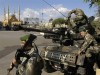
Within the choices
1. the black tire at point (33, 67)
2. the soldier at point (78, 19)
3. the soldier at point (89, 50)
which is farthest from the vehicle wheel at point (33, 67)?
the soldier at point (78, 19)

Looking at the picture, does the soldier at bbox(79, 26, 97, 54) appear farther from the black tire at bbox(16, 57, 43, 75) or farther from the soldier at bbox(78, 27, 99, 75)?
the black tire at bbox(16, 57, 43, 75)

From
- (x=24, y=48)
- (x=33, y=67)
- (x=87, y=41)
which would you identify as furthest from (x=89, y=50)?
(x=33, y=67)

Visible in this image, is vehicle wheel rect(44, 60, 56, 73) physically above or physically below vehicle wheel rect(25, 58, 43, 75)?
below

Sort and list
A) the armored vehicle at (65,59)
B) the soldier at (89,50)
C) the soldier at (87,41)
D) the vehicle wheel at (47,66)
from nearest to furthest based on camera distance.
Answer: the armored vehicle at (65,59), the soldier at (89,50), the soldier at (87,41), the vehicle wheel at (47,66)

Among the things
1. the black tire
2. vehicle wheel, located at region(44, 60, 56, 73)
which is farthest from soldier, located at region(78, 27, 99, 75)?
vehicle wheel, located at region(44, 60, 56, 73)

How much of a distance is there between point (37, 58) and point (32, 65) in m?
0.23

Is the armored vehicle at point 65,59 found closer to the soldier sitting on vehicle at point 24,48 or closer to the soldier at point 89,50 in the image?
the soldier at point 89,50

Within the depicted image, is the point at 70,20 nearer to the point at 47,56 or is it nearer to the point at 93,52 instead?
the point at 47,56

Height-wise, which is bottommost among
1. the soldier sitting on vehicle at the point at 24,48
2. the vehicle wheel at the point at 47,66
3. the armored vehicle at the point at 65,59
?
the vehicle wheel at the point at 47,66

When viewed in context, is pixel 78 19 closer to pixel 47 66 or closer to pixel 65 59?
pixel 47 66

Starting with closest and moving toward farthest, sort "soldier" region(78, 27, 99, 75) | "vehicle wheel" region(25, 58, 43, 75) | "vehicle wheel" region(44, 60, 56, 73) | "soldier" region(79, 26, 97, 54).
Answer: "vehicle wheel" region(25, 58, 43, 75) < "soldier" region(78, 27, 99, 75) < "soldier" region(79, 26, 97, 54) < "vehicle wheel" region(44, 60, 56, 73)

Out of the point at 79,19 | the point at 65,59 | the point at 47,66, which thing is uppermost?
the point at 79,19

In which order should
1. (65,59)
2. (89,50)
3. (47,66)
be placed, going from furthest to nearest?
1. (47,66)
2. (65,59)
3. (89,50)

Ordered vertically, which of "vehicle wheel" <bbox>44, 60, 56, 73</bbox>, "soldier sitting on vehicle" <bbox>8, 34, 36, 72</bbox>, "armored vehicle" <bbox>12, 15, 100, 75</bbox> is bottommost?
"vehicle wheel" <bbox>44, 60, 56, 73</bbox>
